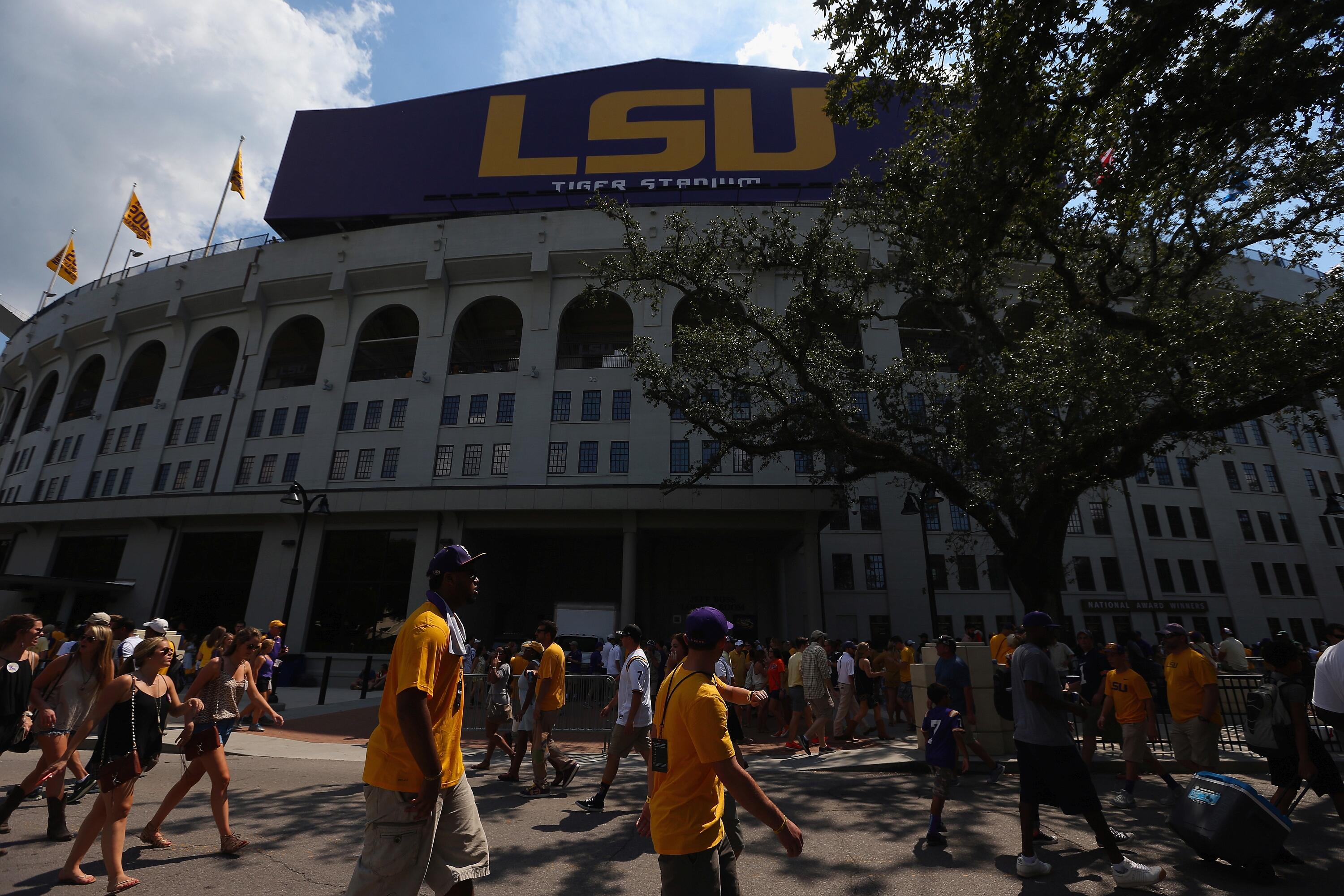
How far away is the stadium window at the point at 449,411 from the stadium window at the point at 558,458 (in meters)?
5.24

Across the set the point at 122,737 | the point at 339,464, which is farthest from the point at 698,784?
the point at 339,464

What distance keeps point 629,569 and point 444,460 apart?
36.1 feet

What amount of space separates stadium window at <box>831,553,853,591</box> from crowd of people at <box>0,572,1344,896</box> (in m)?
17.6

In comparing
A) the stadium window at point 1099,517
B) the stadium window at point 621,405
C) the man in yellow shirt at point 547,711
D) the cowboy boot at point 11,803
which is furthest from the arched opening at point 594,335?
the cowboy boot at point 11,803

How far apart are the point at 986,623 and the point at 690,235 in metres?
23.7

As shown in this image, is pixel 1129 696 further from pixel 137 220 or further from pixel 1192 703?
pixel 137 220

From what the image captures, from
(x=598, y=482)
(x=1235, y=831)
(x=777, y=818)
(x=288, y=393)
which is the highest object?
(x=288, y=393)

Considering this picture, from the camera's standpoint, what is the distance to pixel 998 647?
13484 millimetres

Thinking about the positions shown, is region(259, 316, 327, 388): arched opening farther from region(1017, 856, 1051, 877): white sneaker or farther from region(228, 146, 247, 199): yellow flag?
region(1017, 856, 1051, 877): white sneaker

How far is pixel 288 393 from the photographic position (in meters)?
33.1

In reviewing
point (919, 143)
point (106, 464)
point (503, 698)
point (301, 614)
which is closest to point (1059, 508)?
point (919, 143)

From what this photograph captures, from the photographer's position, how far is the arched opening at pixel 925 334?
20719 mm

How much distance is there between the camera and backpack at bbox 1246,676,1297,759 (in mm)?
5750

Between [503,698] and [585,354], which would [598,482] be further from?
[503,698]
